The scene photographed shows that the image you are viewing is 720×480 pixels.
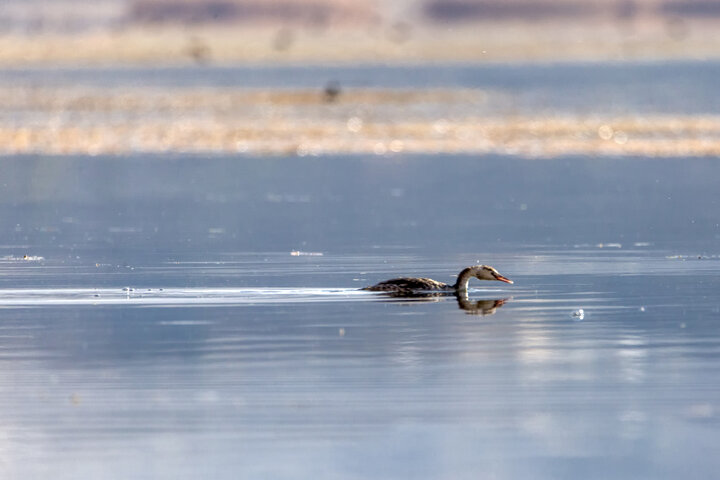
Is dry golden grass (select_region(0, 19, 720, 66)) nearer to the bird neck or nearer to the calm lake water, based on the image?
the calm lake water

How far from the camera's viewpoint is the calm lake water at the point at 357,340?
10.8 meters

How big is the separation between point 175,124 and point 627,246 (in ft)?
96.4

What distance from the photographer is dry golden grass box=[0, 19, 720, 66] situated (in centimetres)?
14038

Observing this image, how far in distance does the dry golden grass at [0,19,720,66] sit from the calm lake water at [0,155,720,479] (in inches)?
3898

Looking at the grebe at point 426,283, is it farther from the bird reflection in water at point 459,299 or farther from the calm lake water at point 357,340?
the calm lake water at point 357,340

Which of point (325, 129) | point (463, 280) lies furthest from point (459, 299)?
point (325, 129)

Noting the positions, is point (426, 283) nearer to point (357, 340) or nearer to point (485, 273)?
point (485, 273)

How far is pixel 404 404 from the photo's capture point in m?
12.0

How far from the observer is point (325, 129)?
4678 centimetres

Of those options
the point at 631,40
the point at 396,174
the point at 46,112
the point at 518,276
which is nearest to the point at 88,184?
the point at 396,174

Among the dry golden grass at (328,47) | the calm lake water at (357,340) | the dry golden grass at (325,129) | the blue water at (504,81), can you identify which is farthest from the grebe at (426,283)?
the dry golden grass at (328,47)

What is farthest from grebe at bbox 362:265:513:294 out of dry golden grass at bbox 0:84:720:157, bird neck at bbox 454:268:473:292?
dry golden grass at bbox 0:84:720:157

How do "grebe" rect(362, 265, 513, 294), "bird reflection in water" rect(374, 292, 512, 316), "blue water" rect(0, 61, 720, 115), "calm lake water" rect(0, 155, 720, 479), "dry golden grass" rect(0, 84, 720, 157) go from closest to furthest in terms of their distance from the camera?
"calm lake water" rect(0, 155, 720, 479) → "bird reflection in water" rect(374, 292, 512, 316) → "grebe" rect(362, 265, 513, 294) → "dry golden grass" rect(0, 84, 720, 157) → "blue water" rect(0, 61, 720, 115)

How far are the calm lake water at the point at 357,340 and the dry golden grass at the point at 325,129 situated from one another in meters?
11.8
